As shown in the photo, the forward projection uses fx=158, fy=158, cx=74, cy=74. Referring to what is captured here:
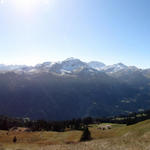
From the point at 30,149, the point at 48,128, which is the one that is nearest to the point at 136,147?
the point at 30,149

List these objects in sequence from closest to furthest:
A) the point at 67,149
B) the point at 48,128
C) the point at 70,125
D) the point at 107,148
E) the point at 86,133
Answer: the point at 107,148 → the point at 67,149 → the point at 86,133 → the point at 48,128 → the point at 70,125

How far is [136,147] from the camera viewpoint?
128 feet

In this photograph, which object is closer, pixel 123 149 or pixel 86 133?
pixel 123 149

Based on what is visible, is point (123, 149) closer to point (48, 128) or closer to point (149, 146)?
point (149, 146)

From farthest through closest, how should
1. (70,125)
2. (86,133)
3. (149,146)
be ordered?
(70,125) < (86,133) < (149,146)

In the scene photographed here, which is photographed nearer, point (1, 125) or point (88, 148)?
point (88, 148)

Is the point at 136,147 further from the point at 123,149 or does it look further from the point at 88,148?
the point at 88,148

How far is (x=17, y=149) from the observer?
52219 millimetres

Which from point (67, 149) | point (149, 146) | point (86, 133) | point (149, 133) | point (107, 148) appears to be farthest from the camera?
point (86, 133)

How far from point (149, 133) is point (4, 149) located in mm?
46888

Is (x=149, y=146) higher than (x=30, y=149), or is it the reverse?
(x=149, y=146)

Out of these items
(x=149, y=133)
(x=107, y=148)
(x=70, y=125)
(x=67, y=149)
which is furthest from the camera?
(x=70, y=125)

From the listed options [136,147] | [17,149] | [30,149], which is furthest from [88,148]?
[17,149]

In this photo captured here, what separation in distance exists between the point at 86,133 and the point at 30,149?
2849 cm
